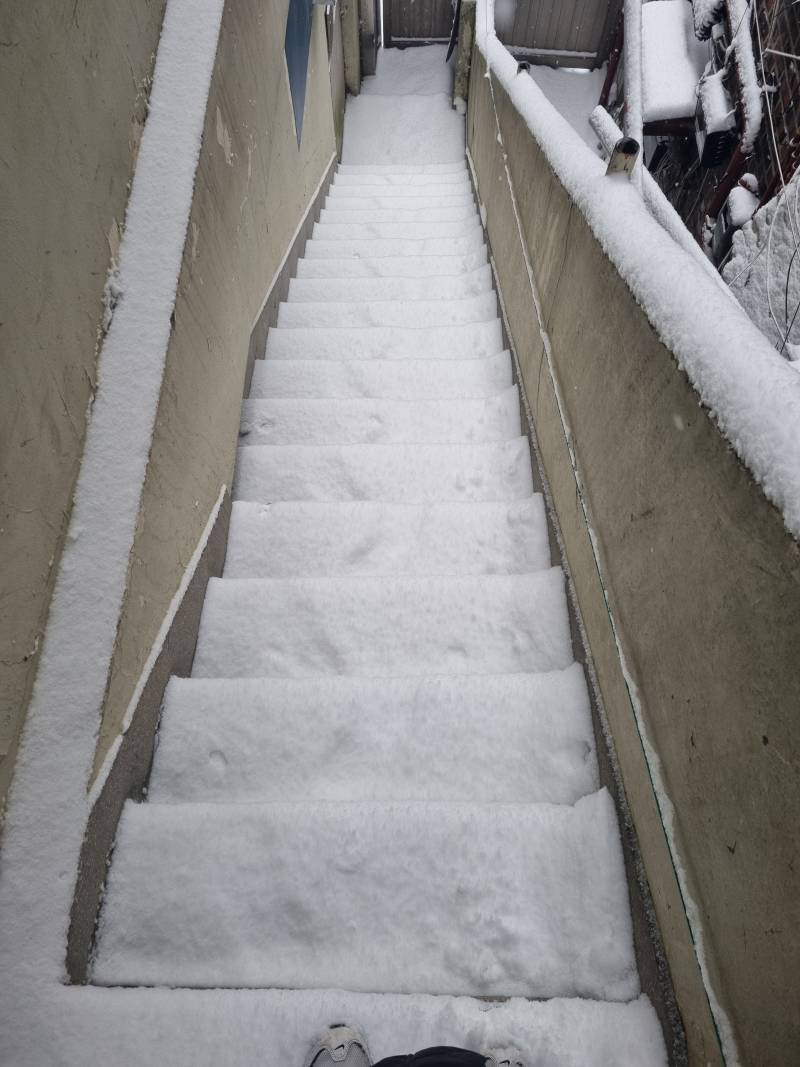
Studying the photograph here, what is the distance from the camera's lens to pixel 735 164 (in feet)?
16.1

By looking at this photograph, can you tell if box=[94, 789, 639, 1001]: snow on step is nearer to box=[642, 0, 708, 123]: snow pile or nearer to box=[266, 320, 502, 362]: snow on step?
box=[266, 320, 502, 362]: snow on step

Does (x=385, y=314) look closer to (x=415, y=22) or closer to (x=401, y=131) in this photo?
(x=401, y=131)

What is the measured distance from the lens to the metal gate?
27.5ft

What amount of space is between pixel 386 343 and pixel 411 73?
8052mm

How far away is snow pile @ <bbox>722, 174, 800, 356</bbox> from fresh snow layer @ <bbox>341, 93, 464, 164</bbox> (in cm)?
374

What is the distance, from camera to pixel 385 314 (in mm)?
2973

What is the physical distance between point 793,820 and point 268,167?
10.4 ft

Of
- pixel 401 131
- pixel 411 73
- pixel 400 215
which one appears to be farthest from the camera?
pixel 411 73

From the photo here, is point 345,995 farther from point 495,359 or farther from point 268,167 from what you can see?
point 268,167

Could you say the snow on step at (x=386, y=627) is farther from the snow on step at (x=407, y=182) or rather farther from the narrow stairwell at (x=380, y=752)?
the snow on step at (x=407, y=182)

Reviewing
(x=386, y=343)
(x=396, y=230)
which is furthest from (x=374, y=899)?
(x=396, y=230)

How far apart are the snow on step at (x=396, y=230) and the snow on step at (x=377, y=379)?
1.91 metres

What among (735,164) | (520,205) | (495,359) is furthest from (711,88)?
(495,359)

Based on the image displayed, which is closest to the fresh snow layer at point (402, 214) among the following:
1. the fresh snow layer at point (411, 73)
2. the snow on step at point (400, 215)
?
the snow on step at point (400, 215)
